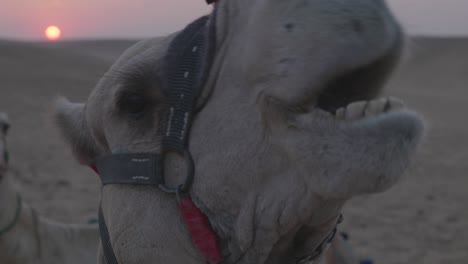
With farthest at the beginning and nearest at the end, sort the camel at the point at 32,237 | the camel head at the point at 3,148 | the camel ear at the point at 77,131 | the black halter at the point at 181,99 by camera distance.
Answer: the camel head at the point at 3,148 → the camel at the point at 32,237 → the camel ear at the point at 77,131 → the black halter at the point at 181,99

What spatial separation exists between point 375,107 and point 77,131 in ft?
3.37

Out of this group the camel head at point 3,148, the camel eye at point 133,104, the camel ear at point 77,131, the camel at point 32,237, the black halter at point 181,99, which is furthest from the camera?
the camel head at point 3,148

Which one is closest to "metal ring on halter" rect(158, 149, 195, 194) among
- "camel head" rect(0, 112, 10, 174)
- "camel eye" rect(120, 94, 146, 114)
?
"camel eye" rect(120, 94, 146, 114)

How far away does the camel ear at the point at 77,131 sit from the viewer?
1761 mm

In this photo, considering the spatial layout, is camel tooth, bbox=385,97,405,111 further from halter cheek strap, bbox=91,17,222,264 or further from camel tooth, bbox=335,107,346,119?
halter cheek strap, bbox=91,17,222,264

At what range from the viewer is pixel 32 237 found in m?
3.84

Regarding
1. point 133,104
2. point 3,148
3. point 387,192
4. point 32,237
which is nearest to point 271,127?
point 133,104

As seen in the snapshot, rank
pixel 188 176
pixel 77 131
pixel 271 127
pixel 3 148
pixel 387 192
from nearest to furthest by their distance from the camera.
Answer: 1. pixel 271 127
2. pixel 188 176
3. pixel 77 131
4. pixel 3 148
5. pixel 387 192

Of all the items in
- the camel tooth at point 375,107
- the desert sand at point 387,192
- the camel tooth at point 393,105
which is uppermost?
the camel tooth at point 375,107

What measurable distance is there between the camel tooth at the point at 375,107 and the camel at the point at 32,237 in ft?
10.4

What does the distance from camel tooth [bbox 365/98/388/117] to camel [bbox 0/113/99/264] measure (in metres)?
3.17

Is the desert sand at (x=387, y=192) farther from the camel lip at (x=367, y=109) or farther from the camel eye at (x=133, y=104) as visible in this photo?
the camel eye at (x=133, y=104)

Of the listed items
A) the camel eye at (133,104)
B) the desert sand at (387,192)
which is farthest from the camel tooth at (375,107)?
the camel eye at (133,104)

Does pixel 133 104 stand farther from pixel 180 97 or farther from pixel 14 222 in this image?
pixel 14 222
